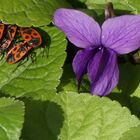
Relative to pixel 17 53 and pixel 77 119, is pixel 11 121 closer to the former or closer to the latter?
pixel 77 119

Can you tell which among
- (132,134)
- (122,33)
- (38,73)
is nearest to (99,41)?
(122,33)

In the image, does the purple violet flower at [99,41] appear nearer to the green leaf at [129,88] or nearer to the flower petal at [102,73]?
the flower petal at [102,73]

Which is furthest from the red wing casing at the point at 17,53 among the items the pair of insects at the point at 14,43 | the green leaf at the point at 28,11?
the green leaf at the point at 28,11

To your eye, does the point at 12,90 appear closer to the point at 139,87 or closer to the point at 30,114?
the point at 30,114

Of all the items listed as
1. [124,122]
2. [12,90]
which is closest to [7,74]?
[12,90]

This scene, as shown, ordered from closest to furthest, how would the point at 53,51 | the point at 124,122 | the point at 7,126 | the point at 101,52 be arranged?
the point at 7,126 → the point at 124,122 → the point at 101,52 → the point at 53,51

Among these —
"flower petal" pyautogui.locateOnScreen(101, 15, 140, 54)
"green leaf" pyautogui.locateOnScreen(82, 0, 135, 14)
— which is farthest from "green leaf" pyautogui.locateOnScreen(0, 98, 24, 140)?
"green leaf" pyautogui.locateOnScreen(82, 0, 135, 14)
